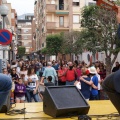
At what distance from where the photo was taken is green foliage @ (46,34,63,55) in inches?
2357

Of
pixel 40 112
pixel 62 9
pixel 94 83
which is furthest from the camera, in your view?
pixel 62 9

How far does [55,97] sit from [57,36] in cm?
5406

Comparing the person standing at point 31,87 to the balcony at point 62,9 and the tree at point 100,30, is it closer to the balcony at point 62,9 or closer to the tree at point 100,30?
the tree at point 100,30

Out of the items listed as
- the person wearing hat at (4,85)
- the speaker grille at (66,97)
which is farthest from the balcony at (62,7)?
the person wearing hat at (4,85)

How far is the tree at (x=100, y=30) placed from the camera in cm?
2420

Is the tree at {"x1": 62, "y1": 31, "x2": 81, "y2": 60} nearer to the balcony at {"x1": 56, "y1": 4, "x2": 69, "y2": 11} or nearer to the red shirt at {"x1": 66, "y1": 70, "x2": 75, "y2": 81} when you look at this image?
the balcony at {"x1": 56, "y1": 4, "x2": 69, "y2": 11}

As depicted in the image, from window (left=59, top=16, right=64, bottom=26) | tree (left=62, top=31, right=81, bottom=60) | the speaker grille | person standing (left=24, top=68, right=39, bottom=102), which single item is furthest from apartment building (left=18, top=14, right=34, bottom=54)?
the speaker grille

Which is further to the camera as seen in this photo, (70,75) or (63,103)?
(70,75)

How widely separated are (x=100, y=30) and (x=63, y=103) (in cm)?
1895

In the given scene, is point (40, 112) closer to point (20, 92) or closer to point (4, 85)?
point (4, 85)

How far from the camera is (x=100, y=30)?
81.4ft

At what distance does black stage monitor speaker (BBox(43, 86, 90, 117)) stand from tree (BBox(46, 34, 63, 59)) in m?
52.6

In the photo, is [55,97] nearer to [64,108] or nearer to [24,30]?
[64,108]

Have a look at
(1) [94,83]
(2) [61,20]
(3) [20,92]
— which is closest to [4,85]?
(1) [94,83]
